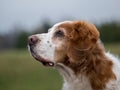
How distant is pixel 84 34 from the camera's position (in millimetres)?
10734

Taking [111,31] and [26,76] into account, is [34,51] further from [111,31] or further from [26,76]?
[111,31]

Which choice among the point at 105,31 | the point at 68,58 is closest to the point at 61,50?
the point at 68,58

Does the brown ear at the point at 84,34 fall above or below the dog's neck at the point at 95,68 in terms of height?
above

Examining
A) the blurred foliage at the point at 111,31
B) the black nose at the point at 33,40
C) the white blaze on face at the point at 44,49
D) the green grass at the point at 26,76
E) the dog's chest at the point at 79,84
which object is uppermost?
the black nose at the point at 33,40

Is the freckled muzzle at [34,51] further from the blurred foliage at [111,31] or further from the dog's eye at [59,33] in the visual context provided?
the blurred foliage at [111,31]

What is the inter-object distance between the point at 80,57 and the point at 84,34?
15.8 inches

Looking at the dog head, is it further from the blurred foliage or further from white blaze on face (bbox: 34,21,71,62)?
the blurred foliage

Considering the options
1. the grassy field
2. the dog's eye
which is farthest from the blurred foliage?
the dog's eye

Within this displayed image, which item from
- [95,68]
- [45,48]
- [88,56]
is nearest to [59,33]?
[45,48]

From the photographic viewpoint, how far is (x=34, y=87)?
1093 inches

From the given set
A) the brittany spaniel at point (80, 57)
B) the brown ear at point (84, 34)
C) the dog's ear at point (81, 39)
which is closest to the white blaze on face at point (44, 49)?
the brittany spaniel at point (80, 57)

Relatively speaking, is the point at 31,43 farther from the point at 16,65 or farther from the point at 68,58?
the point at 16,65

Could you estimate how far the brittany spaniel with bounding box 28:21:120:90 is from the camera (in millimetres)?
10703

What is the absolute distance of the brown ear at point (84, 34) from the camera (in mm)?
10688
